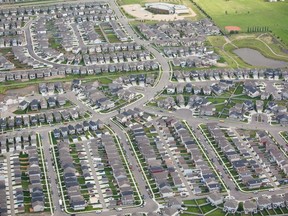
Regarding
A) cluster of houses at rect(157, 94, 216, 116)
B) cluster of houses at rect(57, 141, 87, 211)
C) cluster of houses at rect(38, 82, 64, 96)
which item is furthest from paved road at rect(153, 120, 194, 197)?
cluster of houses at rect(38, 82, 64, 96)

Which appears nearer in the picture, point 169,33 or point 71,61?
point 71,61

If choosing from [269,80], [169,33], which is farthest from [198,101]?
[169,33]

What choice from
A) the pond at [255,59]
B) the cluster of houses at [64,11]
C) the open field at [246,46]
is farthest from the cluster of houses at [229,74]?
the cluster of houses at [64,11]

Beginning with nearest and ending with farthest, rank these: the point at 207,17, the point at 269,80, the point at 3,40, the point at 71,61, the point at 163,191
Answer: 1. the point at 163,191
2. the point at 269,80
3. the point at 71,61
4. the point at 3,40
5. the point at 207,17

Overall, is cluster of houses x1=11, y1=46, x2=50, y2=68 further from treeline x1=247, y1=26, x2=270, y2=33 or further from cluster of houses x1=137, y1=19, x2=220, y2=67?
treeline x1=247, y1=26, x2=270, y2=33

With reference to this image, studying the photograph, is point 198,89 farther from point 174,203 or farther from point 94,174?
point 174,203

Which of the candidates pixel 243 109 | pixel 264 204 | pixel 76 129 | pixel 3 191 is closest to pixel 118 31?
pixel 243 109

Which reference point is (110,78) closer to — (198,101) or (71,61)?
(71,61)
